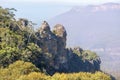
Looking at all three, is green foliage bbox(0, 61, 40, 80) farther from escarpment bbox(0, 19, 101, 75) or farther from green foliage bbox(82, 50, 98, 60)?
green foliage bbox(82, 50, 98, 60)

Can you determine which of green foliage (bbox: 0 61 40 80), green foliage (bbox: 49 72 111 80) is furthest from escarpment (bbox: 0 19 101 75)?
green foliage (bbox: 49 72 111 80)

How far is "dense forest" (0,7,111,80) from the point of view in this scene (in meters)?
57.8

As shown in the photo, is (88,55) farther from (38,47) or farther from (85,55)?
(38,47)

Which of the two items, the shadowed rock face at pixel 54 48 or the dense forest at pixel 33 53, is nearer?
the dense forest at pixel 33 53

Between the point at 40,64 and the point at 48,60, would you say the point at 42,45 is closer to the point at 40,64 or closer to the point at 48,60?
the point at 48,60

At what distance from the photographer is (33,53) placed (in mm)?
73500

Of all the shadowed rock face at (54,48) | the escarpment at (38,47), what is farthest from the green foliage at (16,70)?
the shadowed rock face at (54,48)

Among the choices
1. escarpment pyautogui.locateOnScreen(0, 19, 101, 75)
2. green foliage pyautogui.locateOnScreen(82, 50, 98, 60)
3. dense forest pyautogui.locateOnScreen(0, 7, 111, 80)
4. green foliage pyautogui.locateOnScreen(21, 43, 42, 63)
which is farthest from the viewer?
green foliage pyautogui.locateOnScreen(82, 50, 98, 60)

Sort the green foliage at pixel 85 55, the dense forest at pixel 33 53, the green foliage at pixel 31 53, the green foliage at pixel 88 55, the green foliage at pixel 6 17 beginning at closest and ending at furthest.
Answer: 1. the dense forest at pixel 33 53
2. the green foliage at pixel 31 53
3. the green foliage at pixel 6 17
4. the green foliage at pixel 85 55
5. the green foliage at pixel 88 55

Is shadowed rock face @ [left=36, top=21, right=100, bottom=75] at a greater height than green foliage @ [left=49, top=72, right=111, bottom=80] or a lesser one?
greater

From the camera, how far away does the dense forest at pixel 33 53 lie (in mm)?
57763

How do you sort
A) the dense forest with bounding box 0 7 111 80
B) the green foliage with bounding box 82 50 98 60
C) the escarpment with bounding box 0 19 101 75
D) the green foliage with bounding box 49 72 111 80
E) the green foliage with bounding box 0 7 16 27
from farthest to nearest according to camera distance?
the green foliage with bounding box 82 50 98 60
the green foliage with bounding box 0 7 16 27
the escarpment with bounding box 0 19 101 75
the dense forest with bounding box 0 7 111 80
the green foliage with bounding box 49 72 111 80

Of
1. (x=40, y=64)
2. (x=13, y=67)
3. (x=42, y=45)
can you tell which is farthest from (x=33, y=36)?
(x=13, y=67)

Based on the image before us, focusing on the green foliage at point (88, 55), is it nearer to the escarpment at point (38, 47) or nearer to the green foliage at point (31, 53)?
the escarpment at point (38, 47)
